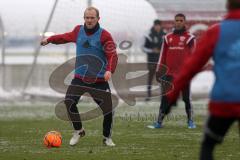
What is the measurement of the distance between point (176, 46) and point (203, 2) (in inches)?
325

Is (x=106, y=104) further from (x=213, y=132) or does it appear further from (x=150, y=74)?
(x=150, y=74)

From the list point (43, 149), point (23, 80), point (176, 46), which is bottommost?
point (23, 80)

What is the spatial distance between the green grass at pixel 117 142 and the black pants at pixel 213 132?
2904mm

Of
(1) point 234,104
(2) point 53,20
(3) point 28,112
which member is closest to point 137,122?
(3) point 28,112

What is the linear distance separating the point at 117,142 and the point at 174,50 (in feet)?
9.47

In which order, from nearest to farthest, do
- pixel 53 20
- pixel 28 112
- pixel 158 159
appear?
pixel 158 159, pixel 28 112, pixel 53 20

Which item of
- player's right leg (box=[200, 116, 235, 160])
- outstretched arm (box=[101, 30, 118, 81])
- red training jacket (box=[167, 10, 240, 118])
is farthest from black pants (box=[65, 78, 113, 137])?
red training jacket (box=[167, 10, 240, 118])

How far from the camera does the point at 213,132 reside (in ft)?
20.3

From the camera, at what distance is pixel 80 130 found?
34.5 ft

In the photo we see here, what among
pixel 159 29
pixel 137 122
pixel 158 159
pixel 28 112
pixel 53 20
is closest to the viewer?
pixel 158 159

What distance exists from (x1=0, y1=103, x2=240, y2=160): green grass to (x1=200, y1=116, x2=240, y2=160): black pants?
2.90 metres

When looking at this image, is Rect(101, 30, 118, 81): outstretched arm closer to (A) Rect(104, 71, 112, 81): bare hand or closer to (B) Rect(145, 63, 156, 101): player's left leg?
(A) Rect(104, 71, 112, 81): bare hand

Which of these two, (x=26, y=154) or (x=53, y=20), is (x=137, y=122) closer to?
(x=26, y=154)

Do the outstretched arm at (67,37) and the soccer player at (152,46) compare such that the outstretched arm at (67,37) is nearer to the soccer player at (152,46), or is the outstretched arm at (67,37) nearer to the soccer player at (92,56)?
the soccer player at (92,56)
